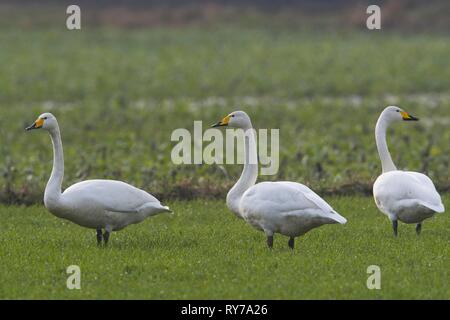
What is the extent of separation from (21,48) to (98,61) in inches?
202

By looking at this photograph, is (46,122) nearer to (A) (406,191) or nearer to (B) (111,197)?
(B) (111,197)

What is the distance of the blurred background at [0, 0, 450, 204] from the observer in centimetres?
1661

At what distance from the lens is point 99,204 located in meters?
10.8

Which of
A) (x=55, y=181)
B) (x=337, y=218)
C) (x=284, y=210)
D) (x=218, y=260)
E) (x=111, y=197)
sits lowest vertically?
(x=218, y=260)

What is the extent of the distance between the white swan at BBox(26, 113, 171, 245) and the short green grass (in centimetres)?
30

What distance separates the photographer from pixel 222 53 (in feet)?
124

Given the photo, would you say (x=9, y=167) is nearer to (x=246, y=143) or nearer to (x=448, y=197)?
(x=246, y=143)

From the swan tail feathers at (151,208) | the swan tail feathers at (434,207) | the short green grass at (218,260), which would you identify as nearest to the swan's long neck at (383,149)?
the short green grass at (218,260)

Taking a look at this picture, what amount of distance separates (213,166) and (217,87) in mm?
14492

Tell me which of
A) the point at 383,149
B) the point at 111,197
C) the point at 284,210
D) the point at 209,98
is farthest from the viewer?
the point at 209,98

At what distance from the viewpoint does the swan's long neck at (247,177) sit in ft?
37.3

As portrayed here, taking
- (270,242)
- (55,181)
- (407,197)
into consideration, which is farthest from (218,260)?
(407,197)

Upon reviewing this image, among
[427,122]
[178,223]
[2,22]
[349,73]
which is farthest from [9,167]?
[2,22]

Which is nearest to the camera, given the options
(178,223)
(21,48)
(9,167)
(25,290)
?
(25,290)
